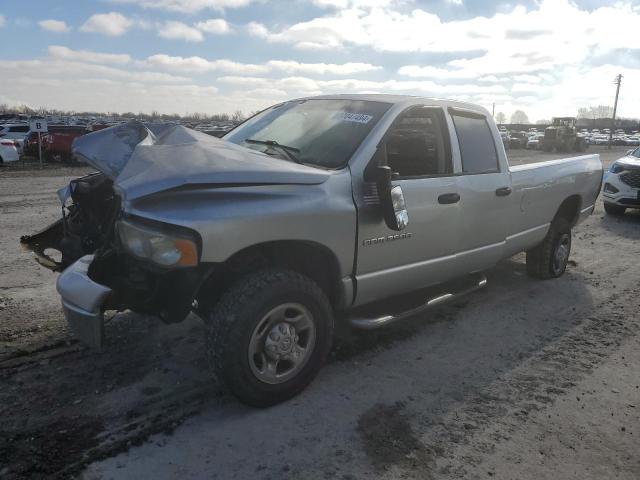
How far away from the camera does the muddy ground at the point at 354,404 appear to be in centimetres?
271

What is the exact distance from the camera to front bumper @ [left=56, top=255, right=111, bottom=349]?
9.11 ft

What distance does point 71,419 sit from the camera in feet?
9.83

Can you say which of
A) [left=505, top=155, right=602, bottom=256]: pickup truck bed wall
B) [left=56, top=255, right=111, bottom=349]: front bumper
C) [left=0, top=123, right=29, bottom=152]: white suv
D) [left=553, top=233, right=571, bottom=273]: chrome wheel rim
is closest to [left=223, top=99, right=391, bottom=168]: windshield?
[left=56, top=255, right=111, bottom=349]: front bumper

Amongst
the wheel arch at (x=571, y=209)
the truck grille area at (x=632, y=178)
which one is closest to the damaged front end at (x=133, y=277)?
the wheel arch at (x=571, y=209)

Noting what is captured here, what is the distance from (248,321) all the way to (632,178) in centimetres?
1058

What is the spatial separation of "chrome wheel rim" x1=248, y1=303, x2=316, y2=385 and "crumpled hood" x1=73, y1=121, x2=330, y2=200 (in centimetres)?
81

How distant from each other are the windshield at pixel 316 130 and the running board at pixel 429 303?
1.08m

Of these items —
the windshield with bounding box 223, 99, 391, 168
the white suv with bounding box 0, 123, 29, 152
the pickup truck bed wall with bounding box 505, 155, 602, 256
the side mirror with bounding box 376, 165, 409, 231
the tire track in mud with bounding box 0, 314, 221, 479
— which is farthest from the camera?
the white suv with bounding box 0, 123, 29, 152

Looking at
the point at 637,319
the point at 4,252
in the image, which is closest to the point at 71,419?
the point at 4,252

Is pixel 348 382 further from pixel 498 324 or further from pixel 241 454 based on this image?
pixel 498 324

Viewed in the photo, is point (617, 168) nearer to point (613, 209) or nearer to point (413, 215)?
point (613, 209)

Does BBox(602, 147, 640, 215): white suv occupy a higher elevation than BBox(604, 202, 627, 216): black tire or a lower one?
higher

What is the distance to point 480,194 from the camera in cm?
445

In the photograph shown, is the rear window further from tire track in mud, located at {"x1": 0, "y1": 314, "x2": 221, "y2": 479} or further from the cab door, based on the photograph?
tire track in mud, located at {"x1": 0, "y1": 314, "x2": 221, "y2": 479}
